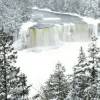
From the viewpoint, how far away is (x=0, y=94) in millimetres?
16562

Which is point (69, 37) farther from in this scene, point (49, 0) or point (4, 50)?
point (4, 50)

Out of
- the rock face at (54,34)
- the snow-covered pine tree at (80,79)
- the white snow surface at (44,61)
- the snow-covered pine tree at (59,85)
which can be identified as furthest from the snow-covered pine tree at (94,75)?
the rock face at (54,34)

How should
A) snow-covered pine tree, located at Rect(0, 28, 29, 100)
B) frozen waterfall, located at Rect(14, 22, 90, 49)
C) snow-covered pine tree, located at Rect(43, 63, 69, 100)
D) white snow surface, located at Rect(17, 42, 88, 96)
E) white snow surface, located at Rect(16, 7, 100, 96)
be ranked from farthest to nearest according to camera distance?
frozen waterfall, located at Rect(14, 22, 90, 49)
white snow surface, located at Rect(16, 7, 100, 96)
white snow surface, located at Rect(17, 42, 88, 96)
snow-covered pine tree, located at Rect(43, 63, 69, 100)
snow-covered pine tree, located at Rect(0, 28, 29, 100)

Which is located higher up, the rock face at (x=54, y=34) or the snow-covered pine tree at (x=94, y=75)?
the snow-covered pine tree at (x=94, y=75)

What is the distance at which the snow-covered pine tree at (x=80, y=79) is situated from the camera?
17.1m

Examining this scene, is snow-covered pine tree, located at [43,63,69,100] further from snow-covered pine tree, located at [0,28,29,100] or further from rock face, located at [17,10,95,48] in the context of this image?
rock face, located at [17,10,95,48]

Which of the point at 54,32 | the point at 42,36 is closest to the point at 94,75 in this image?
the point at 42,36

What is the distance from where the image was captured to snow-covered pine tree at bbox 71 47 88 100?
17133 millimetres

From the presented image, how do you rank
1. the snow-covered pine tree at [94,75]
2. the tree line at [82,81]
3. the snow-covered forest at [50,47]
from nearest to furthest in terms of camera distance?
the snow-covered pine tree at [94,75]
the tree line at [82,81]
the snow-covered forest at [50,47]

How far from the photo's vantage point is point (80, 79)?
17672 millimetres

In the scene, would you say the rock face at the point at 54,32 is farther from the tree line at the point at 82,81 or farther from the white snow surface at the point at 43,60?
the tree line at the point at 82,81

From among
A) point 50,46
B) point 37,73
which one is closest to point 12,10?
point 50,46

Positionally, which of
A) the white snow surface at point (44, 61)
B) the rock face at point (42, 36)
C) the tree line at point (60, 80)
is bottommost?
the white snow surface at point (44, 61)

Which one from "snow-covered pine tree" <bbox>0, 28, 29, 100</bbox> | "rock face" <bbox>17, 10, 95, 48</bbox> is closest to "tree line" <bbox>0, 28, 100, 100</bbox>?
"snow-covered pine tree" <bbox>0, 28, 29, 100</bbox>
